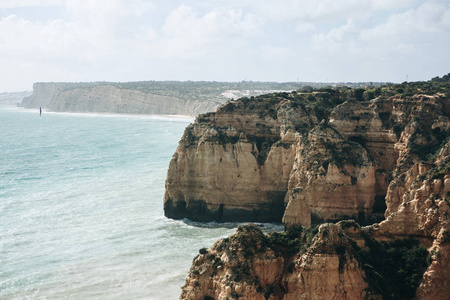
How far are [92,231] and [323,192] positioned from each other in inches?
707

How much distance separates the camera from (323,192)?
40375 millimetres

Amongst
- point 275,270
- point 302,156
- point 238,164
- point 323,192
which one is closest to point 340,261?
point 275,270

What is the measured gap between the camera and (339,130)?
45.4 metres

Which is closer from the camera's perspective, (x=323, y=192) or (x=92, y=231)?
(x=323, y=192)

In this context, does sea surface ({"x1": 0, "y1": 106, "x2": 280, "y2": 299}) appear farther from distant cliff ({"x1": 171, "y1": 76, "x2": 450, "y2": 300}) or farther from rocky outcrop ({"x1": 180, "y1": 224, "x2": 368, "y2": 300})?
rocky outcrop ({"x1": 180, "y1": 224, "x2": 368, "y2": 300})

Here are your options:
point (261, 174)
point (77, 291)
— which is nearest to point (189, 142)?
point (261, 174)

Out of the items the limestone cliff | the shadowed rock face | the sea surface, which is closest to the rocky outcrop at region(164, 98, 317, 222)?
the shadowed rock face

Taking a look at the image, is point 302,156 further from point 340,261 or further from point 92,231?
point 340,261

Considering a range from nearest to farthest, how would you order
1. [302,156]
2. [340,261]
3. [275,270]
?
1. [340,261]
2. [275,270]
3. [302,156]

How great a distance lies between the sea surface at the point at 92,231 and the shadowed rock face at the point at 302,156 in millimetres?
2359

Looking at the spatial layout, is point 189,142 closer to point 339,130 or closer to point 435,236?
point 339,130

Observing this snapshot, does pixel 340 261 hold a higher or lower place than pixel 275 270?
higher

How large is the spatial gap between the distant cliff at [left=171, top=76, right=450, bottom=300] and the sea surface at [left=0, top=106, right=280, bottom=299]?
3570 millimetres

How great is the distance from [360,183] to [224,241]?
64.2 ft
